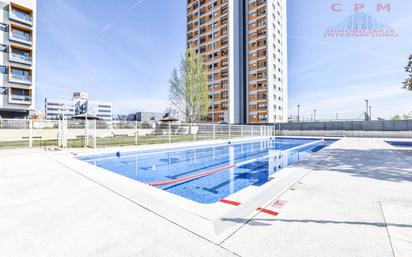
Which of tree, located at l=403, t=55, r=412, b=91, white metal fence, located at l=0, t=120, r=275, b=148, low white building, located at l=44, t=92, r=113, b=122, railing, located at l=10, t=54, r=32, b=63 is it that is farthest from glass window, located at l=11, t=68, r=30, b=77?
low white building, located at l=44, t=92, r=113, b=122

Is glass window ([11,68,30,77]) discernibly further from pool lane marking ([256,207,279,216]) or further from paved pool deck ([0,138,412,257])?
pool lane marking ([256,207,279,216])

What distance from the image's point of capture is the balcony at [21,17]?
23.7 metres

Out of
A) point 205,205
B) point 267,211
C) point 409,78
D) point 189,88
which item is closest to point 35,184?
point 205,205

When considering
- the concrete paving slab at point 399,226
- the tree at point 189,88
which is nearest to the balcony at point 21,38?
the tree at point 189,88

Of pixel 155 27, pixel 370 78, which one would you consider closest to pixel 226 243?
pixel 155 27

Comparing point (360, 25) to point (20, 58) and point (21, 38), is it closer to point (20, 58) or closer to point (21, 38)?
point (20, 58)

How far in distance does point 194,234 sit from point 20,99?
3389cm

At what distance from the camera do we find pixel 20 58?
2406 centimetres

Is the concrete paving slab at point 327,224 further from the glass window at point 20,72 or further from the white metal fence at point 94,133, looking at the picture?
the glass window at point 20,72

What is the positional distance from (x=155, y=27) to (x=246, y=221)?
76.3 feet

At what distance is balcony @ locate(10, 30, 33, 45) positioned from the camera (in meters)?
23.7

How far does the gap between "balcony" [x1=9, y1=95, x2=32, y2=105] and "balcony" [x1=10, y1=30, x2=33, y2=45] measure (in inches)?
299

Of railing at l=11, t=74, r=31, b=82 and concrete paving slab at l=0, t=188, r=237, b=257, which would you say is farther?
railing at l=11, t=74, r=31, b=82

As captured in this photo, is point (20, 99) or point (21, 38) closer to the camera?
point (20, 99)
